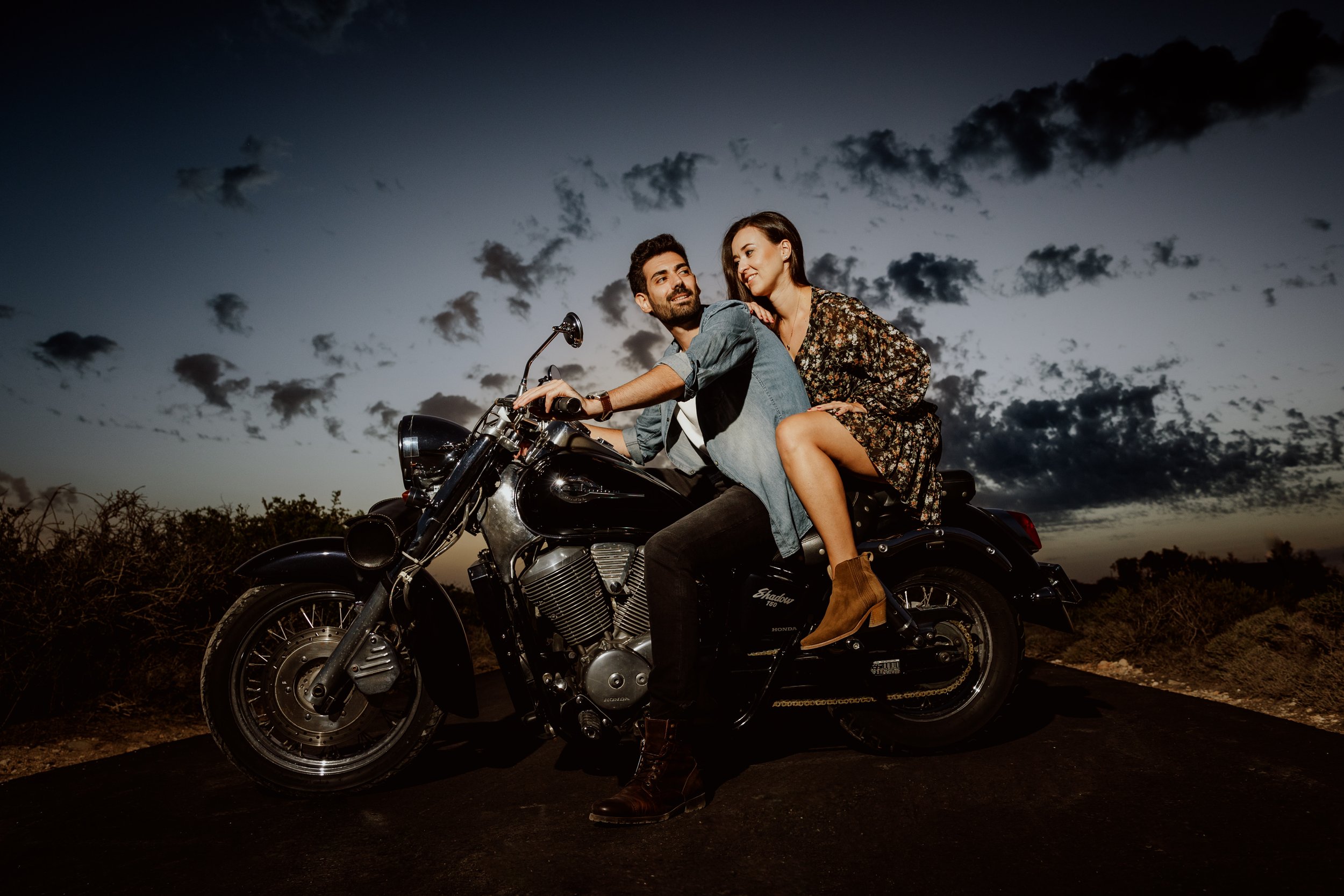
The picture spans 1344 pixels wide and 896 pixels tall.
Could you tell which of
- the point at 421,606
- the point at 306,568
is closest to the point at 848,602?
the point at 421,606

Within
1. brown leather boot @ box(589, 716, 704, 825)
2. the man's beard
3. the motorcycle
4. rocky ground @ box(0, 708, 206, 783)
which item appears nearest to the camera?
brown leather boot @ box(589, 716, 704, 825)

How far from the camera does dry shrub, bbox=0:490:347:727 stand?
5137 millimetres

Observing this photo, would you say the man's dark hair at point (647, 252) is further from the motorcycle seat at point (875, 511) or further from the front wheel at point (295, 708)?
the front wheel at point (295, 708)

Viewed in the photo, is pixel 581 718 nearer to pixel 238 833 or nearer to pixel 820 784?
pixel 820 784

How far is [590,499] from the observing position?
2.95 m

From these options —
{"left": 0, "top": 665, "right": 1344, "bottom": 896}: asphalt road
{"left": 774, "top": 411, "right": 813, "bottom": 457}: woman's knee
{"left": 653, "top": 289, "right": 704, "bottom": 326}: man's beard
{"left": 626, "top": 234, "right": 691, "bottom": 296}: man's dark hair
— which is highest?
{"left": 626, "top": 234, "right": 691, "bottom": 296}: man's dark hair

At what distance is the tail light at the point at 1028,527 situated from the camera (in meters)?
3.33

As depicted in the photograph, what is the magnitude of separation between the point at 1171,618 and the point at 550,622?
4.99m

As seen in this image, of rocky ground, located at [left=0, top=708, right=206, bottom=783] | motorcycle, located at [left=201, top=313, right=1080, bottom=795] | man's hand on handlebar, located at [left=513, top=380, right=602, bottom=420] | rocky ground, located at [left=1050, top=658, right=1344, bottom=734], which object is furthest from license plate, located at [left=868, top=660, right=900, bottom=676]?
rocky ground, located at [left=0, top=708, right=206, bottom=783]

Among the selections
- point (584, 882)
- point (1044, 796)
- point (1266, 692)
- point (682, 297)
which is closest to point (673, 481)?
point (682, 297)

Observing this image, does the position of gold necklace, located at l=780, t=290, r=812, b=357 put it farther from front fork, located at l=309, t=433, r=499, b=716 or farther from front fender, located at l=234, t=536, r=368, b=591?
front fender, located at l=234, t=536, r=368, b=591

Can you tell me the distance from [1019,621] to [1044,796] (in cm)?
83

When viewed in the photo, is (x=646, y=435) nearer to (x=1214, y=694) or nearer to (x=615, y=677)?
(x=615, y=677)

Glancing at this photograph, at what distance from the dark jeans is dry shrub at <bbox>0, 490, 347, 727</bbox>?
4459mm
